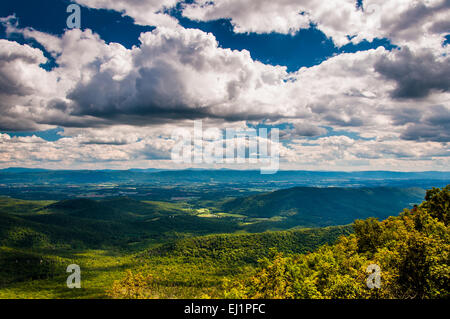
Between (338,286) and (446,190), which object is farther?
(446,190)

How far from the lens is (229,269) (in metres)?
193

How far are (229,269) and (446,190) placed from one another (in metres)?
148

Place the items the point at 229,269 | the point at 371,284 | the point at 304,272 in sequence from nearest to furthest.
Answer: the point at 371,284
the point at 304,272
the point at 229,269

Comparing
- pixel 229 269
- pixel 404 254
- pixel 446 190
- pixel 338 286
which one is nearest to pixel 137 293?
pixel 338 286

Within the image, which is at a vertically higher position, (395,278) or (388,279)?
(395,278)

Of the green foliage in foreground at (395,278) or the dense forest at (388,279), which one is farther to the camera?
the dense forest at (388,279)

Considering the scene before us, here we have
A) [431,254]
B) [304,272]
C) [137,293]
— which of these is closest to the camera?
[431,254]

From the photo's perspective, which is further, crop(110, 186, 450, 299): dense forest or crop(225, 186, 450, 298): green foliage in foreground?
crop(110, 186, 450, 299): dense forest

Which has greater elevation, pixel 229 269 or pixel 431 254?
pixel 431 254
